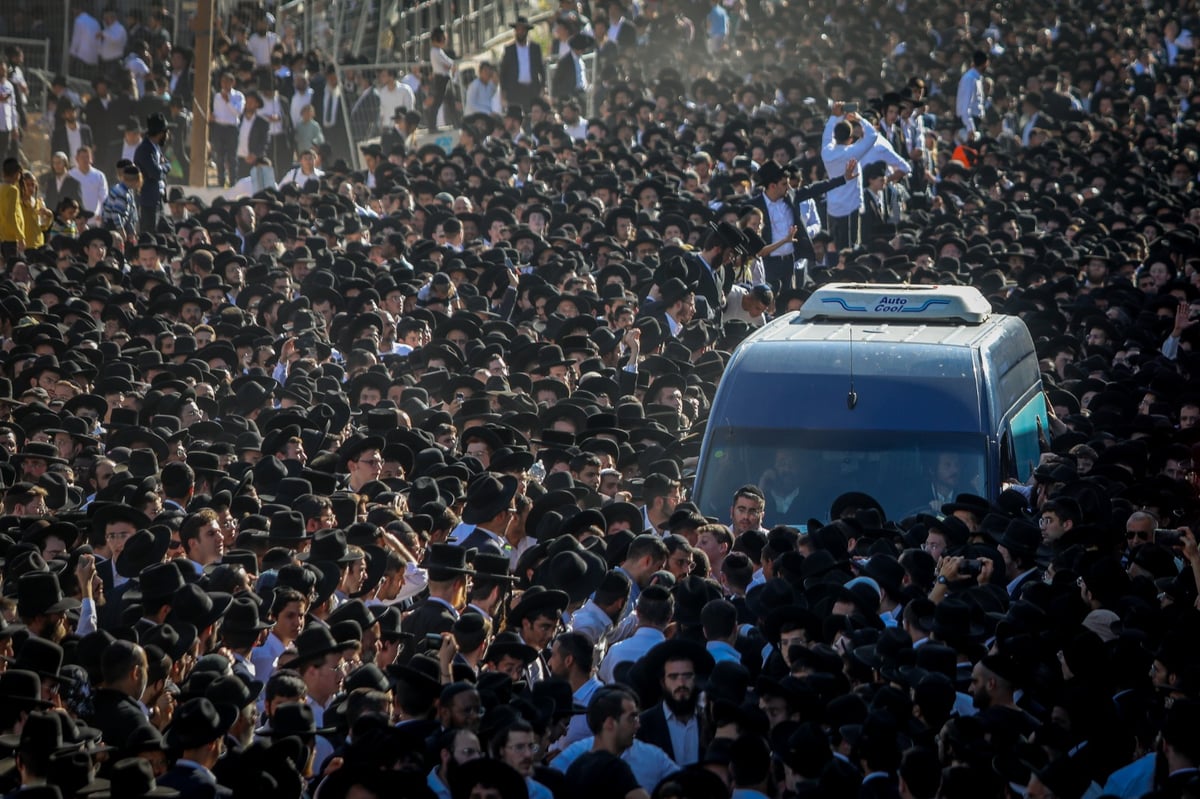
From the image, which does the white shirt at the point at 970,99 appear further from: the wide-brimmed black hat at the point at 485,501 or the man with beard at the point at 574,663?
the man with beard at the point at 574,663

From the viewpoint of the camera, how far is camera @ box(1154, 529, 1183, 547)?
10.9 m

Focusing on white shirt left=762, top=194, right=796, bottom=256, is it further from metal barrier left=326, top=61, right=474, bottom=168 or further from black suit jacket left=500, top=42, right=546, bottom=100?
black suit jacket left=500, top=42, right=546, bottom=100

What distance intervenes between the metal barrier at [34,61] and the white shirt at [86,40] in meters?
0.42

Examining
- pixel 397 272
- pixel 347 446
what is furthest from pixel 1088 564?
pixel 397 272

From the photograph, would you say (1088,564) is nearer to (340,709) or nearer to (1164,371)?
(340,709)

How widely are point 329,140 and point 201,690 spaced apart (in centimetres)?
2155

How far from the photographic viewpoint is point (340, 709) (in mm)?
8359

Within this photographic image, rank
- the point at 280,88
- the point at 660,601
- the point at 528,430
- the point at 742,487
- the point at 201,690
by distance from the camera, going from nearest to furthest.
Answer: the point at 201,690 < the point at 660,601 < the point at 742,487 < the point at 528,430 < the point at 280,88

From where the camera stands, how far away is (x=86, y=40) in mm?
29422

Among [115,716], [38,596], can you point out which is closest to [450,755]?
[115,716]

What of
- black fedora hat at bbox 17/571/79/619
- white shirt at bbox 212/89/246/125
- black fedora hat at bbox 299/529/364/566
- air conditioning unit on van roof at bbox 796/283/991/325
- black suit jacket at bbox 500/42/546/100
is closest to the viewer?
black fedora hat at bbox 17/571/79/619

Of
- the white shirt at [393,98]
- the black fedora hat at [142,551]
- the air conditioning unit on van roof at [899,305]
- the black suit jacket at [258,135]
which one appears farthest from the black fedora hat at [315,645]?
the white shirt at [393,98]

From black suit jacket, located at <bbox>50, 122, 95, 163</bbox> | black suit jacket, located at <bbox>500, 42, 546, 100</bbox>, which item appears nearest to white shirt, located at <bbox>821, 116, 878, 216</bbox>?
black suit jacket, located at <bbox>500, 42, 546, 100</bbox>

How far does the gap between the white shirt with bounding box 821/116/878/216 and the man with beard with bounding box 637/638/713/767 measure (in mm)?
14767
